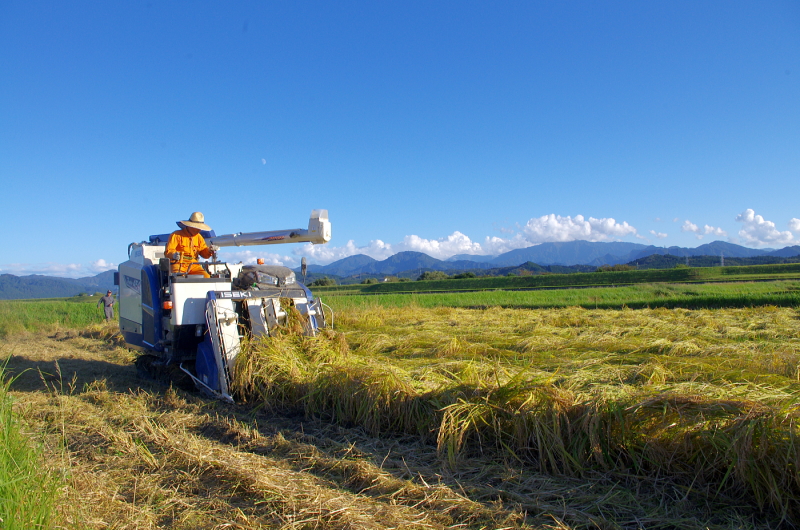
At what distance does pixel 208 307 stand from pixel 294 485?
11.3 feet

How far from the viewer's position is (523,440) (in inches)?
150

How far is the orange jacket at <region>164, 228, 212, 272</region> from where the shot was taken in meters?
6.63

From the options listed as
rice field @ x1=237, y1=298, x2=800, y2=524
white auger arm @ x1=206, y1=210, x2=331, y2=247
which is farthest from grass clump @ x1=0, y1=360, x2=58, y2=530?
white auger arm @ x1=206, y1=210, x2=331, y2=247

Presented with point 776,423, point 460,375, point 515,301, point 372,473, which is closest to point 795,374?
point 776,423

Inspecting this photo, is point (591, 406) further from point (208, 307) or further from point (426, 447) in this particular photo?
point (208, 307)

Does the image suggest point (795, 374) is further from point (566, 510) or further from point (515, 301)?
point (515, 301)

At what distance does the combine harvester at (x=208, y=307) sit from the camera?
19.8 feet

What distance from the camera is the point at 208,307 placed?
6.09 m

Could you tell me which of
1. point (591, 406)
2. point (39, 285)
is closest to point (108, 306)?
point (591, 406)

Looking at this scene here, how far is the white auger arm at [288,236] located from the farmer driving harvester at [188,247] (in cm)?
44

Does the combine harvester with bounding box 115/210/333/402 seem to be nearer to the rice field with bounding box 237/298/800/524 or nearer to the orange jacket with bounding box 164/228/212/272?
the orange jacket with bounding box 164/228/212/272

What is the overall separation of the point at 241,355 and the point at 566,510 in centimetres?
420

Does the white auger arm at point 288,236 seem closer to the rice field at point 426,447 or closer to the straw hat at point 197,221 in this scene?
the straw hat at point 197,221

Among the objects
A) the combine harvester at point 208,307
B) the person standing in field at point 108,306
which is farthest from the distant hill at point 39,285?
the combine harvester at point 208,307
